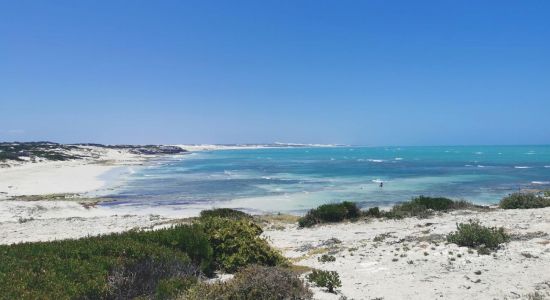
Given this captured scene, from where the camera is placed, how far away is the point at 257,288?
7.82 metres

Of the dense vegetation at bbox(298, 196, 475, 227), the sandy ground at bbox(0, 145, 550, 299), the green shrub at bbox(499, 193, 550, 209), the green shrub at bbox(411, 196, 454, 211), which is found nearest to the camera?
the sandy ground at bbox(0, 145, 550, 299)

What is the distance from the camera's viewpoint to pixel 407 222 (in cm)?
1944

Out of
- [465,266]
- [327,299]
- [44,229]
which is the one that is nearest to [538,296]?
[465,266]

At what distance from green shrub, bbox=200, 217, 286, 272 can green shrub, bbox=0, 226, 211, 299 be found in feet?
3.72

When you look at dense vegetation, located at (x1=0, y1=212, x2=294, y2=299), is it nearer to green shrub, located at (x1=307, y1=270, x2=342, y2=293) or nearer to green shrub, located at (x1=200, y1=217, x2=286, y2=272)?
green shrub, located at (x1=200, y1=217, x2=286, y2=272)

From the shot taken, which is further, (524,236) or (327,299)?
(524,236)

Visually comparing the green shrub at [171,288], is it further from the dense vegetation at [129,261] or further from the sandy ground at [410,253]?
the sandy ground at [410,253]

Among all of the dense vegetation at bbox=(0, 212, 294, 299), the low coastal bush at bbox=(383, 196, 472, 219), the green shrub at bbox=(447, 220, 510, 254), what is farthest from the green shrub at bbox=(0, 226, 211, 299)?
the low coastal bush at bbox=(383, 196, 472, 219)

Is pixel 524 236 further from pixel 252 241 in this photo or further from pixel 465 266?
pixel 252 241

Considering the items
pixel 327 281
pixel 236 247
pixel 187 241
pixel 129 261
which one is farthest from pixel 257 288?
pixel 236 247

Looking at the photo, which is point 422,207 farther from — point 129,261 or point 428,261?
point 129,261

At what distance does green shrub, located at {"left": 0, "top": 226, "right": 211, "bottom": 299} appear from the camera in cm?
696

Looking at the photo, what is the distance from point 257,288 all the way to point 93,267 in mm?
2990

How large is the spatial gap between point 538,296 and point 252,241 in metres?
6.77
